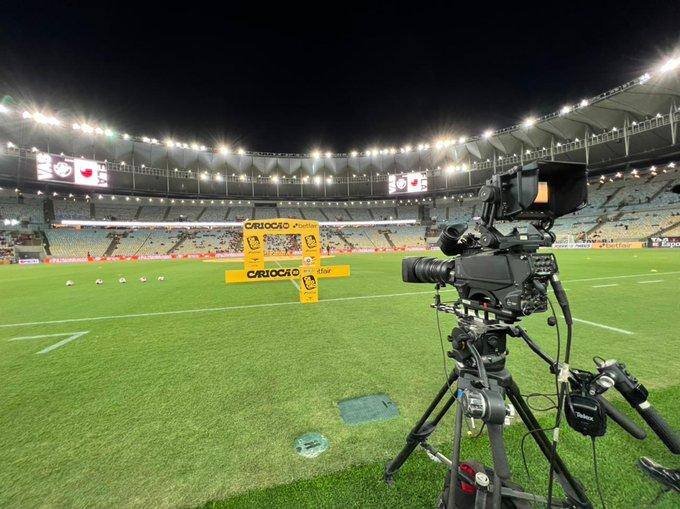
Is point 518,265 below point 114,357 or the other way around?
the other way around

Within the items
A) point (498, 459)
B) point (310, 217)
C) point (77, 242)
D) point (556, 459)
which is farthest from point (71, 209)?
point (556, 459)

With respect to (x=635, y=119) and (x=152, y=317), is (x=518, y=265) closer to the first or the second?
(x=152, y=317)

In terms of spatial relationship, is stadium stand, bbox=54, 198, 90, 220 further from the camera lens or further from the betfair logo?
the camera lens

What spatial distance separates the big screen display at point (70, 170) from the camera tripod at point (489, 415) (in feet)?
160

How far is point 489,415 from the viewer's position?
4.42ft

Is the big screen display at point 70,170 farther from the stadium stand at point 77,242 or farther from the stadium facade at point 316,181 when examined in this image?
the stadium stand at point 77,242

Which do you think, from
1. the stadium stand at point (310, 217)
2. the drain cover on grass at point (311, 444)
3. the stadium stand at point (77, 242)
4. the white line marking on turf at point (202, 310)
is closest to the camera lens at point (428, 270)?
the drain cover on grass at point (311, 444)

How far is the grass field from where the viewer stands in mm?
1955

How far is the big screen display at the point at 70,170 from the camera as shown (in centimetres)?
3475

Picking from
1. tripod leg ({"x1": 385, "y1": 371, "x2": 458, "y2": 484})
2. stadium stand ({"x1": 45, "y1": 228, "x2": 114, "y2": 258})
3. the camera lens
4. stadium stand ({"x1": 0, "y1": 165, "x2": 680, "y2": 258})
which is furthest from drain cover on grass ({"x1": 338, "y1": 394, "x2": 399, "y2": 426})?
stadium stand ({"x1": 45, "y1": 228, "x2": 114, "y2": 258})

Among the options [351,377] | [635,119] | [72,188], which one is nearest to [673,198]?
[635,119]

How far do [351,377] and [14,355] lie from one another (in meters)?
5.31

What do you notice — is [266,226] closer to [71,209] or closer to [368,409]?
[368,409]

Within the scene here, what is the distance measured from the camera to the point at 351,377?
143 inches
